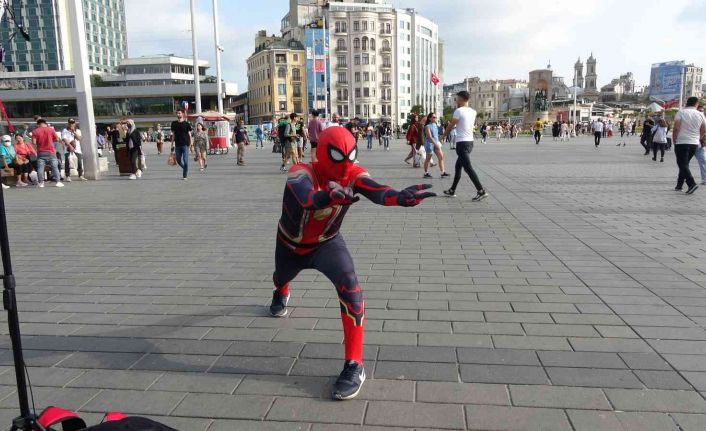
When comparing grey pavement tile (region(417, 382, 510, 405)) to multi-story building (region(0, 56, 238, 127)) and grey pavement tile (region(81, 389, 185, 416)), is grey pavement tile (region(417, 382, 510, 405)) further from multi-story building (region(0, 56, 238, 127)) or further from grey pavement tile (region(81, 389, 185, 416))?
multi-story building (region(0, 56, 238, 127))

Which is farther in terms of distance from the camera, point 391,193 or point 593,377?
point 593,377

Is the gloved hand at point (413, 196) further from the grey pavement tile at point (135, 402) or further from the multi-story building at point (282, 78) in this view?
the multi-story building at point (282, 78)

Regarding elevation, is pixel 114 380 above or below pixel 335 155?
below

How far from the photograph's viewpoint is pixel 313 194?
2.77 m

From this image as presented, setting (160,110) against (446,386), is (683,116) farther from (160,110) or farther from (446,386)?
(160,110)

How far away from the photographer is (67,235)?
750cm

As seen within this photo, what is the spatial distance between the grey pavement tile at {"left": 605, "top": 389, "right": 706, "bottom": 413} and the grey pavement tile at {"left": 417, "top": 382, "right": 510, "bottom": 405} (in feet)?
1.84

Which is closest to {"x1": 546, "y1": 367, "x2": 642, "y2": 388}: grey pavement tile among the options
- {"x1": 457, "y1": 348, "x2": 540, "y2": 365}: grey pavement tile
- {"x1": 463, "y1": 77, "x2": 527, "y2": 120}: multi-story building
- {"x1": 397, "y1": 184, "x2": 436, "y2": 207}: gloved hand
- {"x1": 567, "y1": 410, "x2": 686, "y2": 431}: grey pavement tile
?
{"x1": 457, "y1": 348, "x2": 540, "y2": 365}: grey pavement tile

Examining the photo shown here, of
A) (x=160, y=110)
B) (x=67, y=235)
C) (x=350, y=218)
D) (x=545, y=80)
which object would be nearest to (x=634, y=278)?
(x=350, y=218)

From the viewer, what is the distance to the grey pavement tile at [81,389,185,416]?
2.81m

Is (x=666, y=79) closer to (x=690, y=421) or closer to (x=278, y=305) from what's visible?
(x=278, y=305)

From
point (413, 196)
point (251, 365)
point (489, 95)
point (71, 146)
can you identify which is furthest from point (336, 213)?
point (489, 95)

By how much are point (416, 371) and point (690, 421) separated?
4.48 ft

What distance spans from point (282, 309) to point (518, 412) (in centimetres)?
201
